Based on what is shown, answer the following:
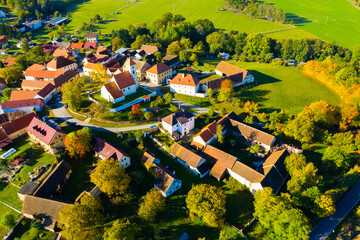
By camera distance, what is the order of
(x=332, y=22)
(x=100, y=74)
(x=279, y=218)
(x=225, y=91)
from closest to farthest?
(x=279, y=218) → (x=225, y=91) → (x=100, y=74) → (x=332, y=22)

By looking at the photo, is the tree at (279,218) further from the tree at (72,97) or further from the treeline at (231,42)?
the treeline at (231,42)

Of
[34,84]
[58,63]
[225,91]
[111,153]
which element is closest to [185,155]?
[111,153]

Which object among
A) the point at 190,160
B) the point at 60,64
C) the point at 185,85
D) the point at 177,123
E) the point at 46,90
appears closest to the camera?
the point at 190,160

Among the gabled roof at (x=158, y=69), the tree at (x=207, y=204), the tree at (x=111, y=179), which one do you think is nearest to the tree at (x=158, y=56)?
the gabled roof at (x=158, y=69)

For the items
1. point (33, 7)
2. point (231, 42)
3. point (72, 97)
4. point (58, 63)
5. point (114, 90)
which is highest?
point (33, 7)

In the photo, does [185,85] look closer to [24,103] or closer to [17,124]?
[17,124]
